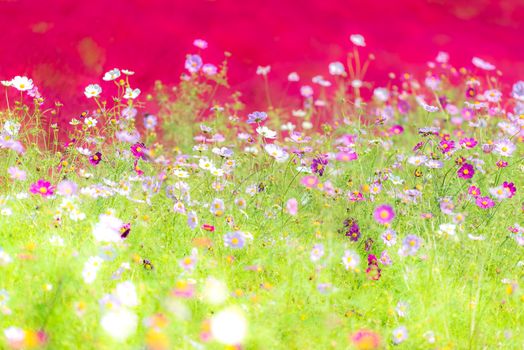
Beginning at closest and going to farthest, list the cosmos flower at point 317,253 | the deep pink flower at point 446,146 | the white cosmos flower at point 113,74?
1. the cosmos flower at point 317,253
2. the deep pink flower at point 446,146
3. the white cosmos flower at point 113,74

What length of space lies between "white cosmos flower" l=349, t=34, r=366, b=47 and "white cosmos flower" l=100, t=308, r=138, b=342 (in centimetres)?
275

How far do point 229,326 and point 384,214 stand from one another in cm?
83

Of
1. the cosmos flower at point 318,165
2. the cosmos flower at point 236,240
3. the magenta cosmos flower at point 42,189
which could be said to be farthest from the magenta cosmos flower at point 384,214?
the magenta cosmos flower at point 42,189

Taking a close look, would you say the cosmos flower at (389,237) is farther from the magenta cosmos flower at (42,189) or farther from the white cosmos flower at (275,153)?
the magenta cosmos flower at (42,189)

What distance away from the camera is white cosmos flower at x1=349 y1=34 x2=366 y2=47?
4.13 meters

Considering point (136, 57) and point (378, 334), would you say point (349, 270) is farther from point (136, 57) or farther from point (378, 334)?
point (136, 57)

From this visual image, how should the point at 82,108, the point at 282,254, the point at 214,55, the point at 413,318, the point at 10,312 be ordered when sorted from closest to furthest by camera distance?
1. the point at 10,312
2. the point at 413,318
3. the point at 282,254
4. the point at 82,108
5. the point at 214,55

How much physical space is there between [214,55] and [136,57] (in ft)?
2.02

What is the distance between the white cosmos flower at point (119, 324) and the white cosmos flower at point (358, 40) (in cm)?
275

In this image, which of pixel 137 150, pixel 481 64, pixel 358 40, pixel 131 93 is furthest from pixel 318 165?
pixel 481 64

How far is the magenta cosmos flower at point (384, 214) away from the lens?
2391mm

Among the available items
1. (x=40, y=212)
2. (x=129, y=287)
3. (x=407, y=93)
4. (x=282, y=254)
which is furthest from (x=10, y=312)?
(x=407, y=93)

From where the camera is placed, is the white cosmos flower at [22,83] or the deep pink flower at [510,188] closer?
the deep pink flower at [510,188]

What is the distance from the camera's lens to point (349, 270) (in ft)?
7.50
